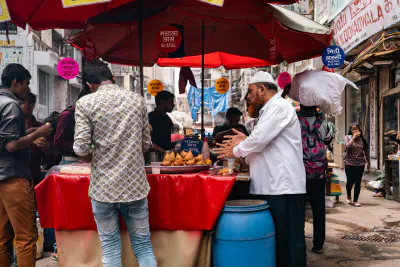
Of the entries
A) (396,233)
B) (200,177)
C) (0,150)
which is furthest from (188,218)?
(396,233)

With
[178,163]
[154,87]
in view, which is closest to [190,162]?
[178,163]

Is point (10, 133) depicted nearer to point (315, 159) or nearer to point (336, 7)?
point (315, 159)

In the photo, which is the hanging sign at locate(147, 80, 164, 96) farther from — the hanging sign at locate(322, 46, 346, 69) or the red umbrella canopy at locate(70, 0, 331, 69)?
the hanging sign at locate(322, 46, 346, 69)

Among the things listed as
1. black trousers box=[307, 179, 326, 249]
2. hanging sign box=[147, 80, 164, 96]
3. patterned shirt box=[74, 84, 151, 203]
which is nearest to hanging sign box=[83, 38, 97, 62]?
patterned shirt box=[74, 84, 151, 203]

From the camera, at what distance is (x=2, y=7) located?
178 inches

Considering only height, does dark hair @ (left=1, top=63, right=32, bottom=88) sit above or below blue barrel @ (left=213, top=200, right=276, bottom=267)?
above

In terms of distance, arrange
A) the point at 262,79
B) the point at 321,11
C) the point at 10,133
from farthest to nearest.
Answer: the point at 321,11 < the point at 262,79 < the point at 10,133

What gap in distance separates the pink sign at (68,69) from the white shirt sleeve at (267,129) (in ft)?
15.7

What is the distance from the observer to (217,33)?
7641 millimetres

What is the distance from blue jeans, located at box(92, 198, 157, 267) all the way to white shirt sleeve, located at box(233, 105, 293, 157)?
1.17 metres

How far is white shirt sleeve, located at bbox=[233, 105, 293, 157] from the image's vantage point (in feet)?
13.4

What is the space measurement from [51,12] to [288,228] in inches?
169

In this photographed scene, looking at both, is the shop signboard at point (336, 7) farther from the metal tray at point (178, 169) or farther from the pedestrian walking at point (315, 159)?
the metal tray at point (178, 169)

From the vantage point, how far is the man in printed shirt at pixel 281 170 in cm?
411
